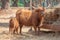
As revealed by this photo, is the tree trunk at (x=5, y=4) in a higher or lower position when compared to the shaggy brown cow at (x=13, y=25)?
higher

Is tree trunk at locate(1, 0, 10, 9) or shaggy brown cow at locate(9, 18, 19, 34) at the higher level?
tree trunk at locate(1, 0, 10, 9)

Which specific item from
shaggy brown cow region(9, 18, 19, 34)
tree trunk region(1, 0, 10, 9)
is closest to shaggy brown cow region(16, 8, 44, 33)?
shaggy brown cow region(9, 18, 19, 34)

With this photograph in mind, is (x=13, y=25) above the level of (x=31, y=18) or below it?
below

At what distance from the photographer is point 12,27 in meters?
9.43

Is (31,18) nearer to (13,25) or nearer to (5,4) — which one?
(13,25)

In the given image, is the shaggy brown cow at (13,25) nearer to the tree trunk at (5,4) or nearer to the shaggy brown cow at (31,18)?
the shaggy brown cow at (31,18)

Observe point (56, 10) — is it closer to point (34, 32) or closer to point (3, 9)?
point (34, 32)

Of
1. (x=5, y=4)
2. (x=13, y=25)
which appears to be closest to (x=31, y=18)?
(x=13, y=25)

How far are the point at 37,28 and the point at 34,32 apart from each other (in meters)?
Result: 0.32

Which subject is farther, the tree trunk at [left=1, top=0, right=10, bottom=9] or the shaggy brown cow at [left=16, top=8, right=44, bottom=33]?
the tree trunk at [left=1, top=0, right=10, bottom=9]

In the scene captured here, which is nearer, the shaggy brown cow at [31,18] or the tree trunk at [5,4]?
the shaggy brown cow at [31,18]

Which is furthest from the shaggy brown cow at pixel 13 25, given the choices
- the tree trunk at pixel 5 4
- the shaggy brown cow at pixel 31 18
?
the tree trunk at pixel 5 4

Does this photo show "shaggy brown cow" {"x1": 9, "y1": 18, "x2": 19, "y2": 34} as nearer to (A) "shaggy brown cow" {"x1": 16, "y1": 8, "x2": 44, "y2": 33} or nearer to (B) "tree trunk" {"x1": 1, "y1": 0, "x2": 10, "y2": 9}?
(A) "shaggy brown cow" {"x1": 16, "y1": 8, "x2": 44, "y2": 33}

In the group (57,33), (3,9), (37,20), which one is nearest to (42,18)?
(37,20)
